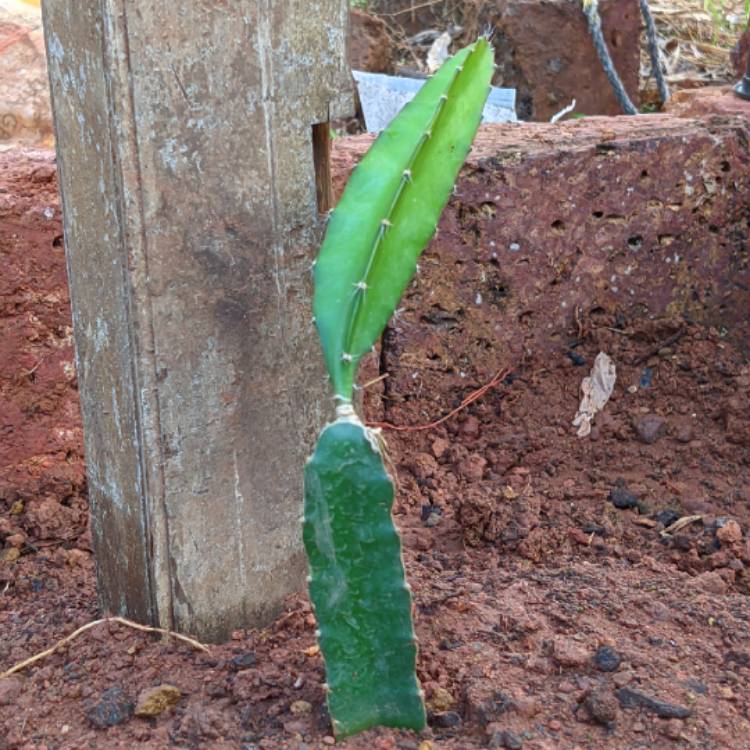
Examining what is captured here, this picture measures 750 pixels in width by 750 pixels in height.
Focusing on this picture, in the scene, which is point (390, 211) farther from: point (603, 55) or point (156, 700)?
point (603, 55)

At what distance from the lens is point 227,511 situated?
2457 millimetres

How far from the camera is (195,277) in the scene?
2266 mm

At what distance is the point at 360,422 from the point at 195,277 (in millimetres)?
455

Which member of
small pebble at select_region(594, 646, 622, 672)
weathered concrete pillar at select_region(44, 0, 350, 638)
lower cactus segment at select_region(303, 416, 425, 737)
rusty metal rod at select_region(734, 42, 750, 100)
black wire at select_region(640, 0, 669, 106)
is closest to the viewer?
lower cactus segment at select_region(303, 416, 425, 737)

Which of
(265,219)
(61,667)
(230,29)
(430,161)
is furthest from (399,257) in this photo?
(61,667)

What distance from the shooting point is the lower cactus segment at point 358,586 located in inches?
79.4

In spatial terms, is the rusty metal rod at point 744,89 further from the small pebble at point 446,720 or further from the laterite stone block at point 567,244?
the small pebble at point 446,720

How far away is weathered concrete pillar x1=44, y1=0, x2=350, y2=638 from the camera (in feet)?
7.02

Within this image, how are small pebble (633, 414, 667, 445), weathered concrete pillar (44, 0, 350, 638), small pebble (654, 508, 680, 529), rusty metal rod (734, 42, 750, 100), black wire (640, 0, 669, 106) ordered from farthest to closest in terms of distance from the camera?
1. black wire (640, 0, 669, 106)
2. rusty metal rod (734, 42, 750, 100)
3. small pebble (633, 414, 667, 445)
4. small pebble (654, 508, 680, 529)
5. weathered concrete pillar (44, 0, 350, 638)

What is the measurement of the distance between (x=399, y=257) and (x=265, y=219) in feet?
1.07

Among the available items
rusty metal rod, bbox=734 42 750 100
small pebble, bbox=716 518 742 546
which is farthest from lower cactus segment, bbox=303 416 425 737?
rusty metal rod, bbox=734 42 750 100

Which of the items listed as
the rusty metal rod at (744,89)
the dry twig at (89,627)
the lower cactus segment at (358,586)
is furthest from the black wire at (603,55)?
the lower cactus segment at (358,586)

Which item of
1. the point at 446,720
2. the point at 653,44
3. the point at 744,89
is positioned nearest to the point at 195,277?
the point at 446,720

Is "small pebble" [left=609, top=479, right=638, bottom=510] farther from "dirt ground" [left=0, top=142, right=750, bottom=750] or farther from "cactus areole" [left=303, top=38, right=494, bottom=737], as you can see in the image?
"cactus areole" [left=303, top=38, right=494, bottom=737]
